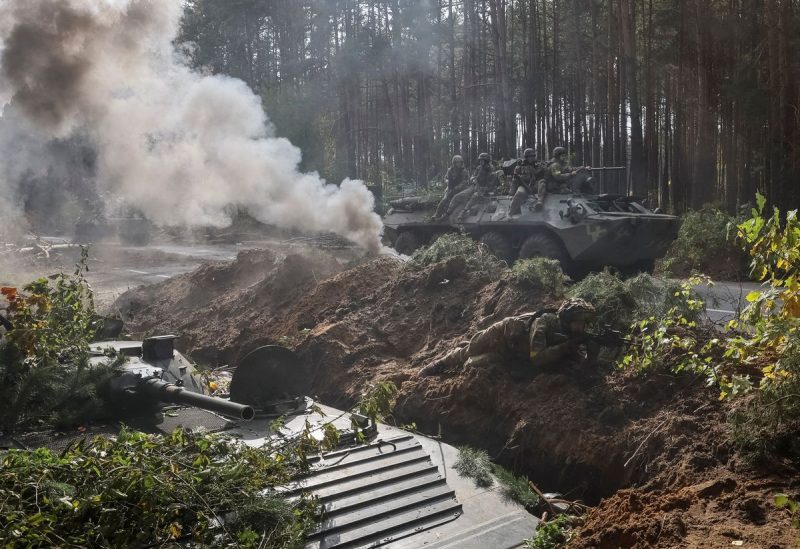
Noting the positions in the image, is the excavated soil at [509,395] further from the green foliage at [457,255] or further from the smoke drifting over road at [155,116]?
the smoke drifting over road at [155,116]

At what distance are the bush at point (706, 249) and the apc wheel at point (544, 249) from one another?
10.9 ft

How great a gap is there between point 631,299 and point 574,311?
93cm

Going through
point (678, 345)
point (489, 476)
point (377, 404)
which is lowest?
point (489, 476)

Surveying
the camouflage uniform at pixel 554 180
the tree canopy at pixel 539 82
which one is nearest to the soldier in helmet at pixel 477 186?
the camouflage uniform at pixel 554 180

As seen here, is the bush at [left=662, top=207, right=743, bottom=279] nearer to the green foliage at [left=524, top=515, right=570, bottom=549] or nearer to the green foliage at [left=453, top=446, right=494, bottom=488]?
the green foliage at [left=453, top=446, right=494, bottom=488]

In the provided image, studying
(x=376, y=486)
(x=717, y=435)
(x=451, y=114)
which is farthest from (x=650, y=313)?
(x=451, y=114)

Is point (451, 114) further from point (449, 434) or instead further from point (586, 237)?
point (449, 434)

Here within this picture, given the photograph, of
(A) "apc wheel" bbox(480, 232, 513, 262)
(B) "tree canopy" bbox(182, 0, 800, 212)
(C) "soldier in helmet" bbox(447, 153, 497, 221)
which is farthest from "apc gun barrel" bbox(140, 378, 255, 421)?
(B) "tree canopy" bbox(182, 0, 800, 212)

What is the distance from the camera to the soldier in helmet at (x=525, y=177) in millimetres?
16531

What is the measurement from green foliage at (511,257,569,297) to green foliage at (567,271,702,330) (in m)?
1.33

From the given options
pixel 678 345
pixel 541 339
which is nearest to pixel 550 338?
pixel 541 339

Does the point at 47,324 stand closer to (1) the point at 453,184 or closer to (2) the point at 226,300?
(2) the point at 226,300

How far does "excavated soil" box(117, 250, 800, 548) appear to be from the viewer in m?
5.26

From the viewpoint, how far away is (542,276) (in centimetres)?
1052
